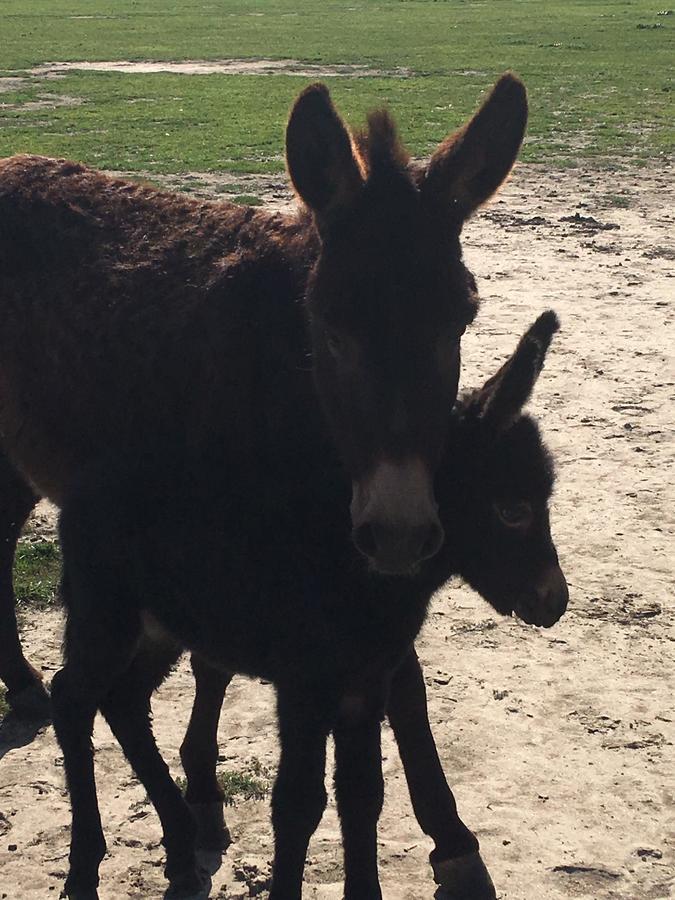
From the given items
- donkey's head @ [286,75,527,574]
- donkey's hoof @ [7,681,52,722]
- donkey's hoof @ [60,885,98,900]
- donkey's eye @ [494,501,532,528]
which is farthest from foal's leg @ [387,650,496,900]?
donkey's hoof @ [7,681,52,722]

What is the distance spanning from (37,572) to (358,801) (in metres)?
2.98

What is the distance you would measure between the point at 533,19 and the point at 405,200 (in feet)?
170

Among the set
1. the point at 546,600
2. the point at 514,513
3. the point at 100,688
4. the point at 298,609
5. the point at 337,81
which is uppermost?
the point at 337,81

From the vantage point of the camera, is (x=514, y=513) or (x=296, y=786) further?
(x=514, y=513)

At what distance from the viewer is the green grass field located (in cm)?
1853

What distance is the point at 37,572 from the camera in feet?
20.5

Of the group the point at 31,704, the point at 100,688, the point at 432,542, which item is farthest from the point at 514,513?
the point at 31,704

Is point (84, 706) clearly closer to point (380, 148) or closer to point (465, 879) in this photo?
point (465, 879)

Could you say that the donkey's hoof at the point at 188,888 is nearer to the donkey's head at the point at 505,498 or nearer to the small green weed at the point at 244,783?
the small green weed at the point at 244,783

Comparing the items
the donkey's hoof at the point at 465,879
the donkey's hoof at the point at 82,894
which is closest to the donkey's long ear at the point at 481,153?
the donkey's hoof at the point at 465,879

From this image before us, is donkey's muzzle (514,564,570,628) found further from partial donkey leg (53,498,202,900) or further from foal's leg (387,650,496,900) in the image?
partial donkey leg (53,498,202,900)

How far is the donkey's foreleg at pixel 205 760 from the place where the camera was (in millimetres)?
4363

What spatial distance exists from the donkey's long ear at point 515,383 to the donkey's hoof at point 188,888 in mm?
1961

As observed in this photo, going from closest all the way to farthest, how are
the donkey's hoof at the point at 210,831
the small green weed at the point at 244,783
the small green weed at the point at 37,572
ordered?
1. the donkey's hoof at the point at 210,831
2. the small green weed at the point at 244,783
3. the small green weed at the point at 37,572
